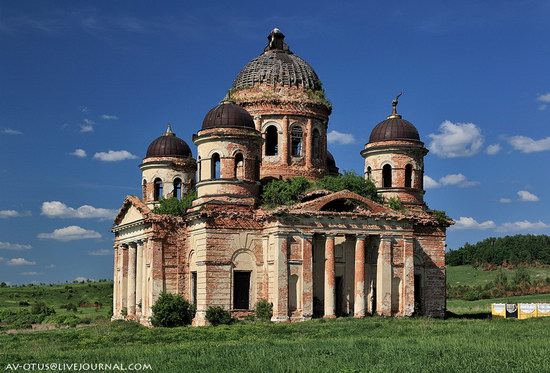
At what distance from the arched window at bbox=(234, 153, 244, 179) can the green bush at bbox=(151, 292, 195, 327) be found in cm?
652

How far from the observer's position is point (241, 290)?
40656 millimetres

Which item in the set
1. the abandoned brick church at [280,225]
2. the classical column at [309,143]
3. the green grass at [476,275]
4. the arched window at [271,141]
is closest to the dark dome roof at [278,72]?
the abandoned brick church at [280,225]

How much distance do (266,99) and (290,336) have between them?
1714cm

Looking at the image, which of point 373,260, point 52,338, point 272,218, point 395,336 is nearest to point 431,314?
point 373,260

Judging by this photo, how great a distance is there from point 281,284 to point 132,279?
34.6 ft

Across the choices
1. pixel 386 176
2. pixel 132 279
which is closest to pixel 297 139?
pixel 386 176

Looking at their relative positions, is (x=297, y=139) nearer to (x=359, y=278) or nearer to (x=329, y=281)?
(x=359, y=278)

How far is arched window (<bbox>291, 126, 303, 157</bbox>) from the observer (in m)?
45.9

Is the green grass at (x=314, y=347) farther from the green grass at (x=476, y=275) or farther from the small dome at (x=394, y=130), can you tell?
the green grass at (x=476, y=275)

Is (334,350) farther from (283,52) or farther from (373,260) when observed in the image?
(283,52)

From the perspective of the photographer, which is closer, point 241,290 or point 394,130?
point 241,290

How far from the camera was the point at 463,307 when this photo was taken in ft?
188

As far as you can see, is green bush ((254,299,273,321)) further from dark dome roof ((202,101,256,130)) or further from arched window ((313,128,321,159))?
arched window ((313,128,321,159))

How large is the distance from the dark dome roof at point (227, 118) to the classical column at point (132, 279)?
879 centimetres
